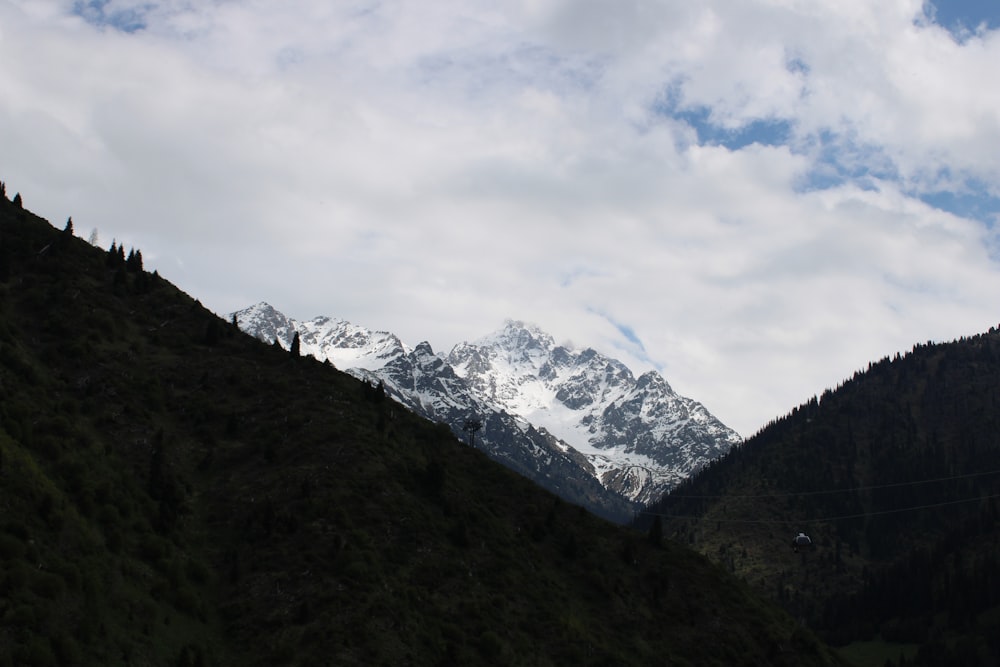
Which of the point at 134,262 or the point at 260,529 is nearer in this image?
the point at 260,529

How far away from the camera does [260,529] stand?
87062mm

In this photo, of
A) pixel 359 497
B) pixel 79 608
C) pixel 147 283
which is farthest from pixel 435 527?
pixel 147 283

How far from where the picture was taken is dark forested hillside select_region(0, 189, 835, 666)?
67.6 metres

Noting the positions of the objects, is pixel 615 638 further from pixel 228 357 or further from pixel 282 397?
pixel 228 357

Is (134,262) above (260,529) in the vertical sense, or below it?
above

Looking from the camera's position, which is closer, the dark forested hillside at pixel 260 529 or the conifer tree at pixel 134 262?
the dark forested hillside at pixel 260 529

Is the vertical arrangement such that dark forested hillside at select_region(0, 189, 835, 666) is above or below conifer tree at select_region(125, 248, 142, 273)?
below

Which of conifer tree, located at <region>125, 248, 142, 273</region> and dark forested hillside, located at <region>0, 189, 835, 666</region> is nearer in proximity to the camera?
dark forested hillside, located at <region>0, 189, 835, 666</region>

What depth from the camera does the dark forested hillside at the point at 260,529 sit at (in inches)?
2660

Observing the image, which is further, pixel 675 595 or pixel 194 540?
pixel 675 595

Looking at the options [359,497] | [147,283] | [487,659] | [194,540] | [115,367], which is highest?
[147,283]

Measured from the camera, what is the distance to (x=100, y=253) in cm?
14625

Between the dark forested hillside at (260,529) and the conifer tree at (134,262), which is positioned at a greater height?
the conifer tree at (134,262)

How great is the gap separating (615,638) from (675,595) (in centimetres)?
1677
